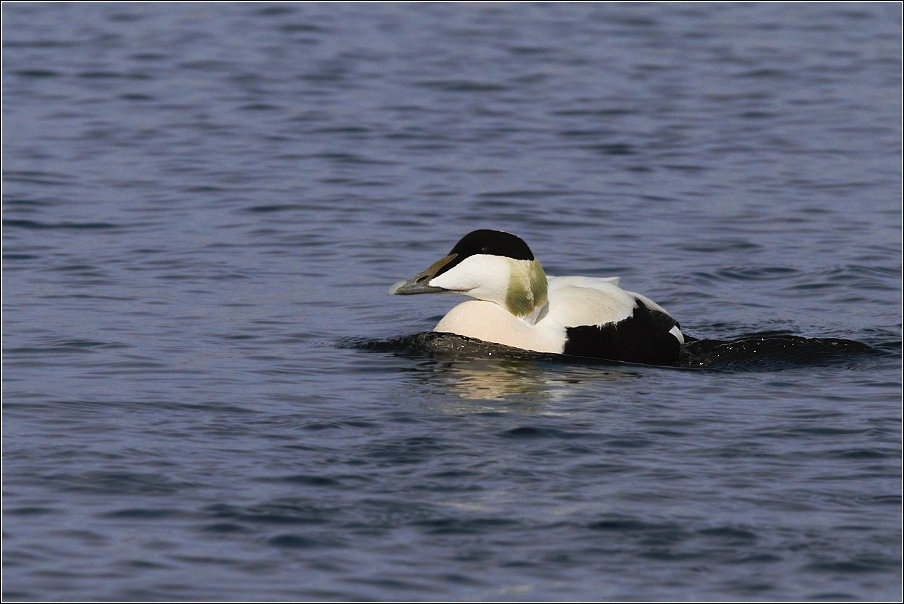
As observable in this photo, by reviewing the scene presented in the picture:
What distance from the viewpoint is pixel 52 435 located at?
735cm

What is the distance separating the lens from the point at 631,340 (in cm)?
913

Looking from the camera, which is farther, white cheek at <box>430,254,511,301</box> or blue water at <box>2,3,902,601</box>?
white cheek at <box>430,254,511,301</box>

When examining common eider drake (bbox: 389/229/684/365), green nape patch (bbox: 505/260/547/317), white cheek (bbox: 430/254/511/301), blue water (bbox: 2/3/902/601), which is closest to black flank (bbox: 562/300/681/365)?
common eider drake (bbox: 389/229/684/365)

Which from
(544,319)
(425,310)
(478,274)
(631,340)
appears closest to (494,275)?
(478,274)

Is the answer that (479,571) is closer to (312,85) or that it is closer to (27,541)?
(27,541)

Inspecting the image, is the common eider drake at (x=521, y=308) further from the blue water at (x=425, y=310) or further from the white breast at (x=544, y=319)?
the blue water at (x=425, y=310)

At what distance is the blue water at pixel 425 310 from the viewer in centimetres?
598

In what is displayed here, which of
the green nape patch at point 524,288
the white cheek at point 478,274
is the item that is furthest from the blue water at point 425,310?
the white cheek at point 478,274

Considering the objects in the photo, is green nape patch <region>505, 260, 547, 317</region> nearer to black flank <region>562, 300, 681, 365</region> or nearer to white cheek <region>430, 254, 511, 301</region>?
white cheek <region>430, 254, 511, 301</region>

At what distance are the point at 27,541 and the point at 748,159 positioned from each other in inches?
438

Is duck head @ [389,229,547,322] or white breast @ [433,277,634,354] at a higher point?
duck head @ [389,229,547,322]

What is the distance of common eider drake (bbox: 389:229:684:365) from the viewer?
8.99 metres

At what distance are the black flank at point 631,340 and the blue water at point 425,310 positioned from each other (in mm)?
164

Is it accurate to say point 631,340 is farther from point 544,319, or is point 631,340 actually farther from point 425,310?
point 425,310
